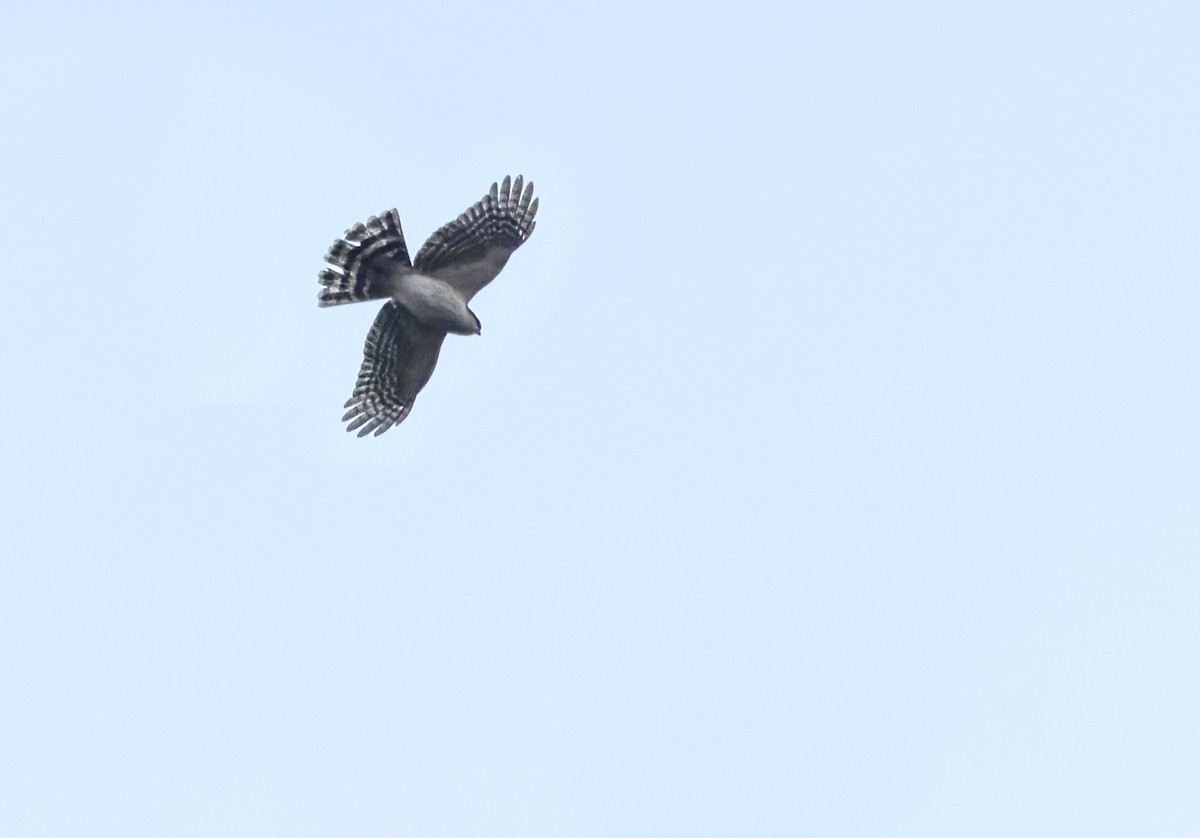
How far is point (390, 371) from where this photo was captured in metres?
44.3

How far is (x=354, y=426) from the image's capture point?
146ft

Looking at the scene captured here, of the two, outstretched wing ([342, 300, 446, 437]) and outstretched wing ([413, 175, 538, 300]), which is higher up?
outstretched wing ([413, 175, 538, 300])

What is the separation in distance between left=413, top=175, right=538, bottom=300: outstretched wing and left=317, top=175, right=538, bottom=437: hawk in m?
0.02

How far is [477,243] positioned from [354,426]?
Answer: 4834 mm

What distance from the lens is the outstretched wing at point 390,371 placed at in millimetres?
43656

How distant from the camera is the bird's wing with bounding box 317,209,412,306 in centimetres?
4166

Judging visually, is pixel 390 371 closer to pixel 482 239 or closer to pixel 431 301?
pixel 431 301

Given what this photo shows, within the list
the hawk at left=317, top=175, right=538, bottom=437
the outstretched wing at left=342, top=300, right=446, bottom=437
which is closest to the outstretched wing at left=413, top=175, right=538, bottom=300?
the hawk at left=317, top=175, right=538, bottom=437

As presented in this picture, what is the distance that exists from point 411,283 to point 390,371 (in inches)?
108

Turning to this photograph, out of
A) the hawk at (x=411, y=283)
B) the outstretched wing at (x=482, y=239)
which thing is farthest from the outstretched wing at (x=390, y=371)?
the outstretched wing at (x=482, y=239)

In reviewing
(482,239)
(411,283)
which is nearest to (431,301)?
(411,283)

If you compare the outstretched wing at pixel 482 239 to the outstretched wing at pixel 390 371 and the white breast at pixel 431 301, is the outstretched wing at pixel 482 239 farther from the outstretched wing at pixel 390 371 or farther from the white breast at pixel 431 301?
A: the outstretched wing at pixel 390 371

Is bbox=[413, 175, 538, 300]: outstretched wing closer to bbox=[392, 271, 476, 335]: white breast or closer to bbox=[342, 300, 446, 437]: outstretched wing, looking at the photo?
bbox=[392, 271, 476, 335]: white breast

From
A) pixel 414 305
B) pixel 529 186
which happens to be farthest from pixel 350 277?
pixel 529 186
